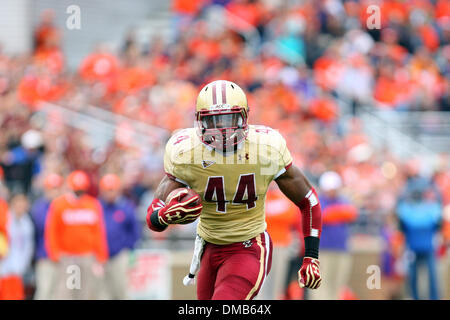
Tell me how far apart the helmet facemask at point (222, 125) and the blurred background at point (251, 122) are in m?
4.44

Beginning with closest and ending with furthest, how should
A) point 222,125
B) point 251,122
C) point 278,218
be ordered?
point 222,125, point 278,218, point 251,122

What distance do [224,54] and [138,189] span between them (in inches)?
157

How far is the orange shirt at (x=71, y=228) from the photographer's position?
9.77 m

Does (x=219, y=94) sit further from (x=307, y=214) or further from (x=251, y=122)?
(x=251, y=122)

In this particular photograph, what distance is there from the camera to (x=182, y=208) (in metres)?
5.21

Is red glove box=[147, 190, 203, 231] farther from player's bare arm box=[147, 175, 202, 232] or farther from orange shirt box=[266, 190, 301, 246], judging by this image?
orange shirt box=[266, 190, 301, 246]

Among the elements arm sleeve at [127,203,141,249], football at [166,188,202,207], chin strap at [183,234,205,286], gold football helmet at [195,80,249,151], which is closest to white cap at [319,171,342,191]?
arm sleeve at [127,203,141,249]

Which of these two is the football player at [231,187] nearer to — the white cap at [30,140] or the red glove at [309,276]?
the red glove at [309,276]

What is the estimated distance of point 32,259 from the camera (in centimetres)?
1014

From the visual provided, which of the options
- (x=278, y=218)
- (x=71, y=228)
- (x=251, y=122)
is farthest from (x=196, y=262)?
(x=251, y=122)

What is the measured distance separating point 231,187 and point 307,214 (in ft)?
2.07

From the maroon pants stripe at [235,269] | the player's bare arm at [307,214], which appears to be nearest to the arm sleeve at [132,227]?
the maroon pants stripe at [235,269]
